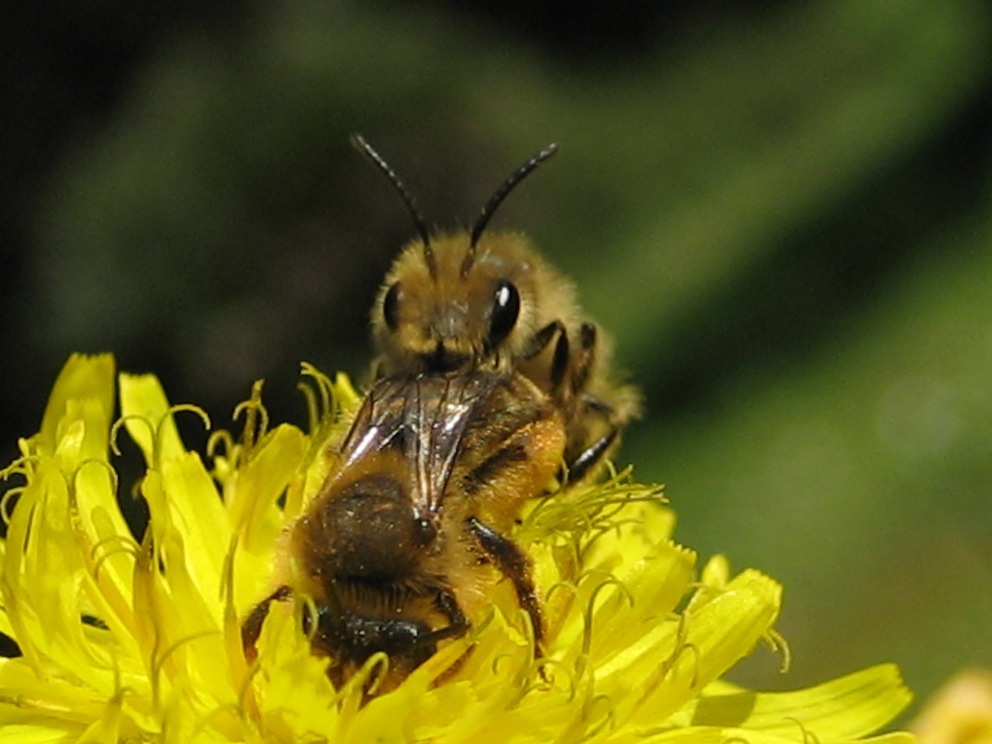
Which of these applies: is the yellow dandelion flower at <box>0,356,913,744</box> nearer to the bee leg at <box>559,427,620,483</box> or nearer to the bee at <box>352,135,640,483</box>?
the bee leg at <box>559,427,620,483</box>

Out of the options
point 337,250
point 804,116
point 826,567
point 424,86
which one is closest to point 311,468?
point 826,567

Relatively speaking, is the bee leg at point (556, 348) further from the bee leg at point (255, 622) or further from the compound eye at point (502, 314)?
the bee leg at point (255, 622)

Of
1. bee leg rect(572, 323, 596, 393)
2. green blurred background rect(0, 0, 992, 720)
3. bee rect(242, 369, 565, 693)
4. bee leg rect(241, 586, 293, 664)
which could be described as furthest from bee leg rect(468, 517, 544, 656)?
green blurred background rect(0, 0, 992, 720)

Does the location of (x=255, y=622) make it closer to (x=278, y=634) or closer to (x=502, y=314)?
(x=278, y=634)

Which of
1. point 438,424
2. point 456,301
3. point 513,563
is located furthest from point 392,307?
point 513,563

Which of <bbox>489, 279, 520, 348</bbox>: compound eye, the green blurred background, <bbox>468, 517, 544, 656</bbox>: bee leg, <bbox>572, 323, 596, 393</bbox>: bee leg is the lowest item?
<bbox>468, 517, 544, 656</bbox>: bee leg

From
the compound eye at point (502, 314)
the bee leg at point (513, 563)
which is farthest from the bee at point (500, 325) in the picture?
the bee leg at point (513, 563)
